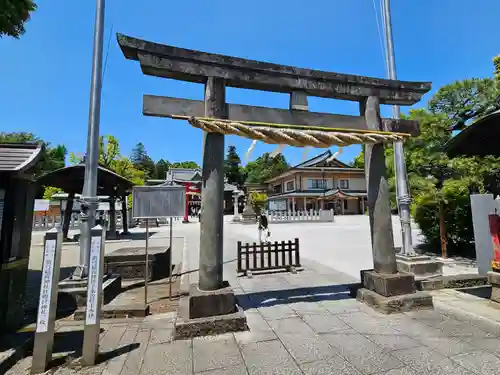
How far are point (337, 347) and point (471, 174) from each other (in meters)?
7.05

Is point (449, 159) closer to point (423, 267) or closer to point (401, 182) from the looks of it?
point (401, 182)

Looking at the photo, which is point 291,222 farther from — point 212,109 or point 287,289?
point 212,109

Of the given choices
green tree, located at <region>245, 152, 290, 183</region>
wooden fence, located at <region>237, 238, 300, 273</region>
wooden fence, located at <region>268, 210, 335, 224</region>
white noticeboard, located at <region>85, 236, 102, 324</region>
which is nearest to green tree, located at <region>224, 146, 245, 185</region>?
green tree, located at <region>245, 152, 290, 183</region>

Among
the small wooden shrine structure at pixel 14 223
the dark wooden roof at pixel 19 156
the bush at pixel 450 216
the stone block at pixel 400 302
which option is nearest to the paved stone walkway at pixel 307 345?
the stone block at pixel 400 302

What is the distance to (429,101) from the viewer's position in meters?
8.98

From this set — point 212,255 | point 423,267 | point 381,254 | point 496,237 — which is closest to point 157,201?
point 212,255

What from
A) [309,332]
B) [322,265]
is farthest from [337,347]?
[322,265]

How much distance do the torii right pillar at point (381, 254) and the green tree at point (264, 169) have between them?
4826 cm

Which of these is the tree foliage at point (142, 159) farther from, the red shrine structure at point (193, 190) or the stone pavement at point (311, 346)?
the stone pavement at point (311, 346)

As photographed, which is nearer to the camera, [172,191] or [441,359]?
[441,359]

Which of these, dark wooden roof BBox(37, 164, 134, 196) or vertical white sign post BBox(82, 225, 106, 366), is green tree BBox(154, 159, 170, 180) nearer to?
dark wooden roof BBox(37, 164, 134, 196)

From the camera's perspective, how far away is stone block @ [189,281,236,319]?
3443 mm

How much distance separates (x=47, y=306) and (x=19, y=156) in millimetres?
2208

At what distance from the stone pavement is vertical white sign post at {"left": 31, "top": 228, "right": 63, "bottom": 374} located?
0.66 feet
